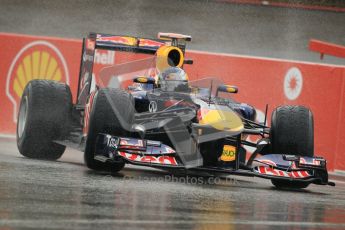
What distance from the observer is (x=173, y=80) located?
533 inches

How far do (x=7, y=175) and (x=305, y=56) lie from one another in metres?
14.4

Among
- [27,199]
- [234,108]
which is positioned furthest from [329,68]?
[27,199]

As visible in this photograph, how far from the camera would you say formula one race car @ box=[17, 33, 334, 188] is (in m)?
12.1

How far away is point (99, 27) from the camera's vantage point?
Result: 26.0 meters

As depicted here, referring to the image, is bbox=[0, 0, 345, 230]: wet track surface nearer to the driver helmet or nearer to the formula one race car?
the formula one race car

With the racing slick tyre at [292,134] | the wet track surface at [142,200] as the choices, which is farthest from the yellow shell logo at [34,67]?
the racing slick tyre at [292,134]

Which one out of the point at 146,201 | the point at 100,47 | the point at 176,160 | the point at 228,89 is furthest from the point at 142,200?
the point at 100,47

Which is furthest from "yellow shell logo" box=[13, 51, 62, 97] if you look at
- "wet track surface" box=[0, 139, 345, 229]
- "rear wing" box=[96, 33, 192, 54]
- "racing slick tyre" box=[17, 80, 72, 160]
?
"wet track surface" box=[0, 139, 345, 229]

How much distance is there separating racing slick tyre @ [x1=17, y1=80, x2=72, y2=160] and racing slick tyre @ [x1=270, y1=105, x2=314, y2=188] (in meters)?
3.03

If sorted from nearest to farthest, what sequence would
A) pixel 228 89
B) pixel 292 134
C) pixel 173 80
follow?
pixel 292 134 → pixel 173 80 → pixel 228 89

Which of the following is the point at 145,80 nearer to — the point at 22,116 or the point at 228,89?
the point at 228,89

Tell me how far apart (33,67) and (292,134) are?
672 centimetres

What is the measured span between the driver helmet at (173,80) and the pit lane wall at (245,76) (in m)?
2.83

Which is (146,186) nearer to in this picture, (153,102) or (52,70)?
(153,102)
